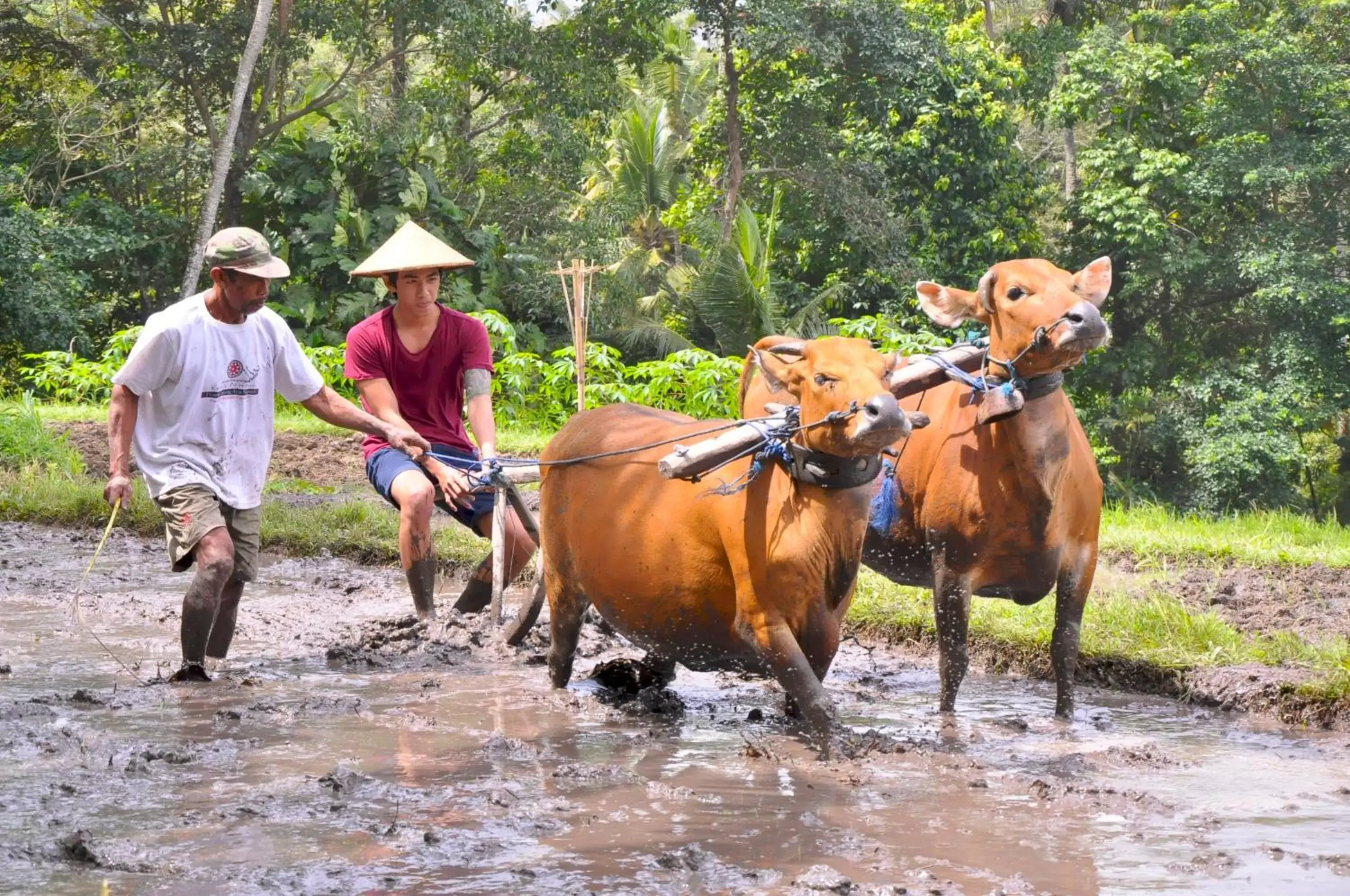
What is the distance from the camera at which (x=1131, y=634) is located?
711 cm

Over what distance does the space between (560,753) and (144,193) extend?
2623 centimetres

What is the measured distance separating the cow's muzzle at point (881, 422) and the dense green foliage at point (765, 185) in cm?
1531

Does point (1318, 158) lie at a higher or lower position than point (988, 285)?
higher

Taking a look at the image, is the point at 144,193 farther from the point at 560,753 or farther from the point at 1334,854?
the point at 1334,854

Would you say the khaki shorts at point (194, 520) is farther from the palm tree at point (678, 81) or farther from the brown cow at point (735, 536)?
the palm tree at point (678, 81)

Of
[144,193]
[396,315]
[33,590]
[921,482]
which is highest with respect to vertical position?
[144,193]

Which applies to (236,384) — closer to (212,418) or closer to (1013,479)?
(212,418)

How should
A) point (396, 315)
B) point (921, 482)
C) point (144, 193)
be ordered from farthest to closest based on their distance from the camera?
point (144, 193)
point (396, 315)
point (921, 482)

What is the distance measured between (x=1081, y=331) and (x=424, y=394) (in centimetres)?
329

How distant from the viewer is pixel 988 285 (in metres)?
5.91


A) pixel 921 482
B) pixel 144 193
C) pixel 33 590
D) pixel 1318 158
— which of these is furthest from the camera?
pixel 144 193

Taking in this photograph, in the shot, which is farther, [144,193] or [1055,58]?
[144,193]

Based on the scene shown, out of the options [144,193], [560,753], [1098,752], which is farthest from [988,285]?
[144,193]

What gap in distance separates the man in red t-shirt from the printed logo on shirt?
22.7 inches
